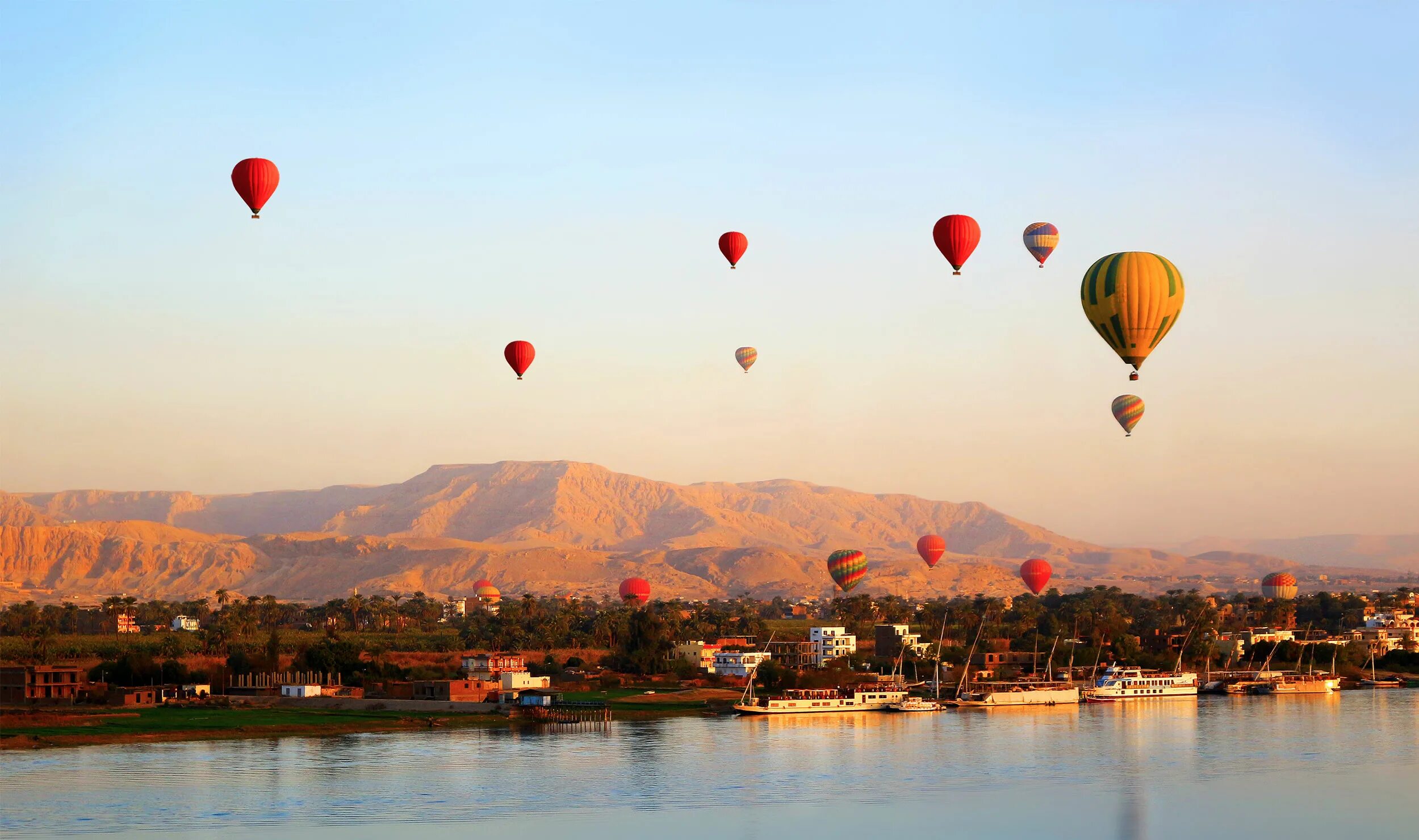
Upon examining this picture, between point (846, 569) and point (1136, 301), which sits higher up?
point (1136, 301)

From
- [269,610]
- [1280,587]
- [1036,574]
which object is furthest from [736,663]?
[1280,587]

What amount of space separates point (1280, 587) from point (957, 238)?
433ft

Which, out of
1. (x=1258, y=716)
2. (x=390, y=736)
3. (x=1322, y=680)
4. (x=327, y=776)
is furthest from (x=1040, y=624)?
(x=327, y=776)

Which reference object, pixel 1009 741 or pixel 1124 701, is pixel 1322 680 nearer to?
pixel 1124 701

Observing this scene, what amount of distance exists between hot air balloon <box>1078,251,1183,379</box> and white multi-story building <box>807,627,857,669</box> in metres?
58.5

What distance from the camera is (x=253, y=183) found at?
64875 mm

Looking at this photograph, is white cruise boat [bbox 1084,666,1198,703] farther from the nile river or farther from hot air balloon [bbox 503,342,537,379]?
hot air balloon [bbox 503,342,537,379]

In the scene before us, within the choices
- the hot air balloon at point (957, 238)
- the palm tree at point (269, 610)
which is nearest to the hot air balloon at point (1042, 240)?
the hot air balloon at point (957, 238)

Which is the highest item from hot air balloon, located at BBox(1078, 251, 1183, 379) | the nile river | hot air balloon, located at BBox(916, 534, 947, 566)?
hot air balloon, located at BBox(1078, 251, 1183, 379)

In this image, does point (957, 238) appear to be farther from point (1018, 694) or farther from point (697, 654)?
point (697, 654)

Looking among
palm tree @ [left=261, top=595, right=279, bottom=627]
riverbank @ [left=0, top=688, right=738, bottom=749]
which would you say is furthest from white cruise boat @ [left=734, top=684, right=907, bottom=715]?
palm tree @ [left=261, top=595, right=279, bottom=627]

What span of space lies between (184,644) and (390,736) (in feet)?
177

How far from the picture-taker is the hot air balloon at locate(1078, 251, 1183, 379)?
6569 cm

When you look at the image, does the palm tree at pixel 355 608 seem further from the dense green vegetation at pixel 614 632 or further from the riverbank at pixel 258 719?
the riverbank at pixel 258 719
